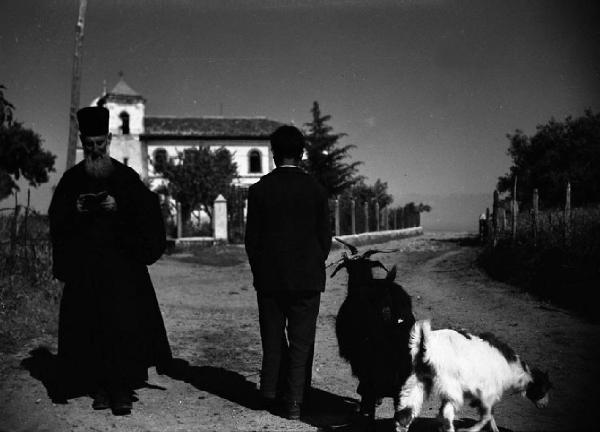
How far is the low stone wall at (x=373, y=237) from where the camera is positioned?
937 inches

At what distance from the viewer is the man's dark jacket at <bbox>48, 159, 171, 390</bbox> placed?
4.23 meters

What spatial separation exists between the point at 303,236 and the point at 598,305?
18.7 ft

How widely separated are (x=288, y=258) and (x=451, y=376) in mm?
1310

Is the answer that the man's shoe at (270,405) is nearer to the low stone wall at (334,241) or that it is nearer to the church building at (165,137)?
the low stone wall at (334,241)

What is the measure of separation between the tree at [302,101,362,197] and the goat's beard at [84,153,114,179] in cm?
3631

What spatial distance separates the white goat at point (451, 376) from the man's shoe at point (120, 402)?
203cm

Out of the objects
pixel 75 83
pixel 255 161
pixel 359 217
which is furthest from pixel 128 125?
pixel 75 83

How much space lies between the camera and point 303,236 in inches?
155

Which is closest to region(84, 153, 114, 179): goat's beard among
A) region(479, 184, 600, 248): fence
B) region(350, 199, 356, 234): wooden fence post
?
region(479, 184, 600, 248): fence

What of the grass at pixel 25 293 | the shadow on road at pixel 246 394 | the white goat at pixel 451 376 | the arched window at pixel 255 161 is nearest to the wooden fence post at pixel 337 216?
the grass at pixel 25 293

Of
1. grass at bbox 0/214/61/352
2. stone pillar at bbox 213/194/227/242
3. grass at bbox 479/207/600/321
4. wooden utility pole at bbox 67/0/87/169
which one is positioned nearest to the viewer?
grass at bbox 0/214/61/352

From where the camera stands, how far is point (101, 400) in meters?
4.25

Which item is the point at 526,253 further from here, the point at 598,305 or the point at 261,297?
the point at 261,297

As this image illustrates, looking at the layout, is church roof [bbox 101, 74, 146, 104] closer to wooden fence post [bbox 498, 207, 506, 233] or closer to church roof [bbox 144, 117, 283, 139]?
church roof [bbox 144, 117, 283, 139]
